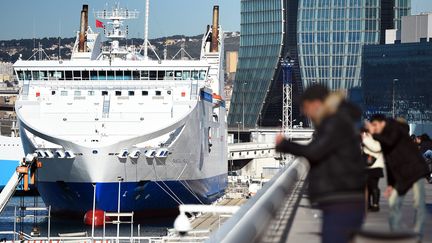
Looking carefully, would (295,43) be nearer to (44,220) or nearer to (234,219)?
(44,220)

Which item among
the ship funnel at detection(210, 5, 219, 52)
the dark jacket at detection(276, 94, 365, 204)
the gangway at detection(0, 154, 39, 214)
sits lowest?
the gangway at detection(0, 154, 39, 214)

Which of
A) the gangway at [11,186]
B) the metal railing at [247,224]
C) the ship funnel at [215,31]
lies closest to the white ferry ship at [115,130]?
the gangway at [11,186]

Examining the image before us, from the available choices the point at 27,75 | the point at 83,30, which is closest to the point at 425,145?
the point at 27,75

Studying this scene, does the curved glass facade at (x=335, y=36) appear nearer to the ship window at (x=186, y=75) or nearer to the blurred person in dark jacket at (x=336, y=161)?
the ship window at (x=186, y=75)

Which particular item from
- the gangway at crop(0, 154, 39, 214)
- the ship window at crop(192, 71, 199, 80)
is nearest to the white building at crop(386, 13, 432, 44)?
the ship window at crop(192, 71, 199, 80)

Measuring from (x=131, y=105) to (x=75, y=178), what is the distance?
4.66m

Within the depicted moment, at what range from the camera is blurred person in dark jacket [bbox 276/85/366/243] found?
8.55 meters

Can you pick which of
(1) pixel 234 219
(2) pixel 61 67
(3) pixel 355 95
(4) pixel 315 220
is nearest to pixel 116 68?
(2) pixel 61 67

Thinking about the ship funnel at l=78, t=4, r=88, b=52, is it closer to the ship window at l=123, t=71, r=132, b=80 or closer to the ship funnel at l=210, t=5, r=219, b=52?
the ship funnel at l=210, t=5, r=219, b=52

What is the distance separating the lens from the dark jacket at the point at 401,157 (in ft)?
41.7

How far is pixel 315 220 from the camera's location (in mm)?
16875

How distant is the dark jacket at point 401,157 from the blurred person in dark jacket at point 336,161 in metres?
4.05

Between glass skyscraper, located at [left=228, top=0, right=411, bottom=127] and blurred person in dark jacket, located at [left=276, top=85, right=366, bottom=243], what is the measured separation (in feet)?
524

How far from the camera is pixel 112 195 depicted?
2434 inches
